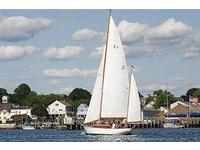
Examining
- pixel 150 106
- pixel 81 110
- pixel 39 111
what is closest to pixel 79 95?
pixel 81 110

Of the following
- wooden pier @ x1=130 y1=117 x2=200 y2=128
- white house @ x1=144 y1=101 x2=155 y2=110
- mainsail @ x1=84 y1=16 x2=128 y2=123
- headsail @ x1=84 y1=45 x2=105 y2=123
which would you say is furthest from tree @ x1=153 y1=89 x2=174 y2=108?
mainsail @ x1=84 y1=16 x2=128 y2=123

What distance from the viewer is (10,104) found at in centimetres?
10600

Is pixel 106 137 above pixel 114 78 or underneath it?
underneath

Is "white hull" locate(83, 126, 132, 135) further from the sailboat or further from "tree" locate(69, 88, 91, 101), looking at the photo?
"tree" locate(69, 88, 91, 101)

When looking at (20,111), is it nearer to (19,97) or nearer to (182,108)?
(19,97)

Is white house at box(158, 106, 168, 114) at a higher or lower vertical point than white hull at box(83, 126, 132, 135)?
higher

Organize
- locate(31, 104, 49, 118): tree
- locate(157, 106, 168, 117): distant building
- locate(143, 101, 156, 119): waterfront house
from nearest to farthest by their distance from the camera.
Answer: locate(31, 104, 49, 118): tree < locate(157, 106, 168, 117): distant building < locate(143, 101, 156, 119): waterfront house

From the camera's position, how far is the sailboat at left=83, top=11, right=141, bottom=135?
45.0 meters

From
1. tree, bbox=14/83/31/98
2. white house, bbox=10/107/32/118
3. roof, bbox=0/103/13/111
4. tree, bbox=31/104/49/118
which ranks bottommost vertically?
tree, bbox=31/104/49/118

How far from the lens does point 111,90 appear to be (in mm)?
45281

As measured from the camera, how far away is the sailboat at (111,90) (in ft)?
148

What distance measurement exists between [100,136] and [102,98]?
3.24m

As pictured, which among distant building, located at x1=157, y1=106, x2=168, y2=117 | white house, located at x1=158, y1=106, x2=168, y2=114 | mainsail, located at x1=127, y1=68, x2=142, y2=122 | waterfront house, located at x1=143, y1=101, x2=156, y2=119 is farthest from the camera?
waterfront house, located at x1=143, y1=101, x2=156, y2=119
